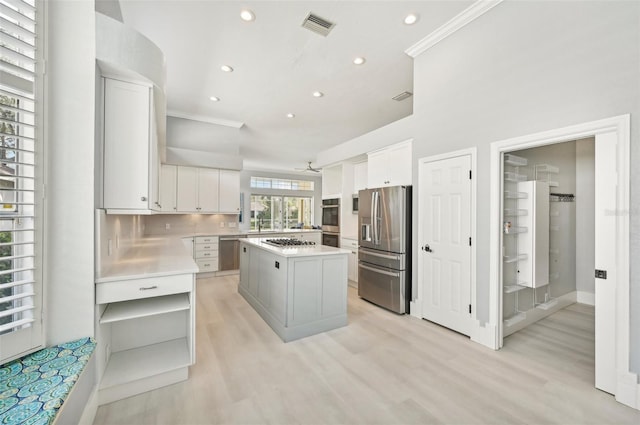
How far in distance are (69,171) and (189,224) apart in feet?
15.2

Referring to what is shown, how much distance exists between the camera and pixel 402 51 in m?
3.26

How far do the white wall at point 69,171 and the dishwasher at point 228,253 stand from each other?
13.6 feet

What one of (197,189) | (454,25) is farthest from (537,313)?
(197,189)

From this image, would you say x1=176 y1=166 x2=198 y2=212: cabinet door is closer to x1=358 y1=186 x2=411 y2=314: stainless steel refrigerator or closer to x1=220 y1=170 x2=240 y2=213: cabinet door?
x1=220 y1=170 x2=240 y2=213: cabinet door

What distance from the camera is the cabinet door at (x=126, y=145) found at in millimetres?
1854

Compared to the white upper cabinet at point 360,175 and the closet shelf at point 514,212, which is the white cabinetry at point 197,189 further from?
the closet shelf at point 514,212

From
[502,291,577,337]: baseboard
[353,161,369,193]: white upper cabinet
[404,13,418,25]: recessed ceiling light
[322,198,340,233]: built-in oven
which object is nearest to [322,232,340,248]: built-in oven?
[322,198,340,233]: built-in oven

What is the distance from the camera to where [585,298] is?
3848 millimetres

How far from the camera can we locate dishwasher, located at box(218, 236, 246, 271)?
571 centimetres

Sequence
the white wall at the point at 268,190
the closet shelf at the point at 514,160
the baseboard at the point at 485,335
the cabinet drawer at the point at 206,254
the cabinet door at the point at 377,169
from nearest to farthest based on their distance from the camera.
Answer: the baseboard at the point at 485,335, the closet shelf at the point at 514,160, the cabinet door at the point at 377,169, the cabinet drawer at the point at 206,254, the white wall at the point at 268,190

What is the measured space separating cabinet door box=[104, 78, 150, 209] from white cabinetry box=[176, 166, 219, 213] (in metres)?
3.72

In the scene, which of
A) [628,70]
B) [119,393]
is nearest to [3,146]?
[119,393]

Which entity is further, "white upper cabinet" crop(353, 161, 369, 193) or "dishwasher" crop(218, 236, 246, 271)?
"dishwasher" crop(218, 236, 246, 271)

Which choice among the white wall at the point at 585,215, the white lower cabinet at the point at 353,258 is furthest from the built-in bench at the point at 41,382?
the white wall at the point at 585,215
